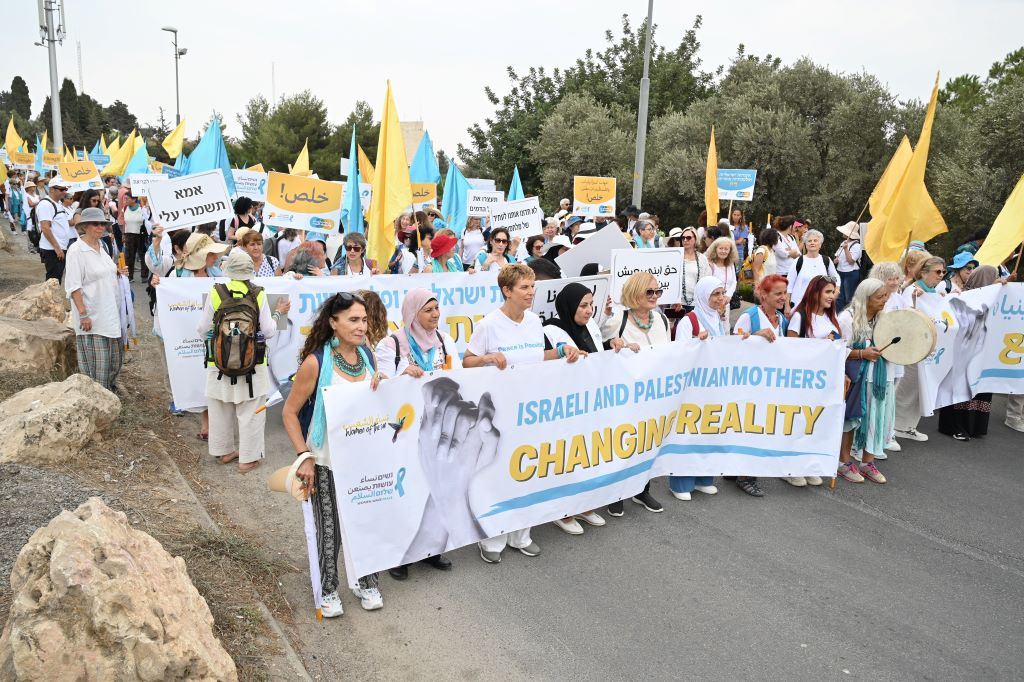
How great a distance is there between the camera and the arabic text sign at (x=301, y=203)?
9.16 meters

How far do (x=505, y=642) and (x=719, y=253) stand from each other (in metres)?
5.90

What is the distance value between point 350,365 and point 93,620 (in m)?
1.83

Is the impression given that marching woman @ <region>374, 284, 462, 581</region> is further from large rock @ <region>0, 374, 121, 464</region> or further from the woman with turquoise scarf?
the woman with turquoise scarf

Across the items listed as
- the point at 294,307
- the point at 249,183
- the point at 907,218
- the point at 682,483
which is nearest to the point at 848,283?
the point at 907,218

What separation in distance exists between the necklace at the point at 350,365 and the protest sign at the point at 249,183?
12.6m

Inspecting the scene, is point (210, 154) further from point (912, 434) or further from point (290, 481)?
point (912, 434)

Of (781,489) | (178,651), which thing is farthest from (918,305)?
(178,651)

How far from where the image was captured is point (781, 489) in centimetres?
667

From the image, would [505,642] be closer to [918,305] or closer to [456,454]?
[456,454]

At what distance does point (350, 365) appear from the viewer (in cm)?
450

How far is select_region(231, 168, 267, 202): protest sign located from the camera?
1608 cm

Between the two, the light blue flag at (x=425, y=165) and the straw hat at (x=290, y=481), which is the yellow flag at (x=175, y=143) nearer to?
the light blue flag at (x=425, y=165)

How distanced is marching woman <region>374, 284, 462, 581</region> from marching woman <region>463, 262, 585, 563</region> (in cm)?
27

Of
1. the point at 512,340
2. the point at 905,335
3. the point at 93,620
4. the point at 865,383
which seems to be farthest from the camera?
the point at 865,383
